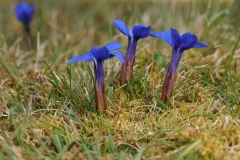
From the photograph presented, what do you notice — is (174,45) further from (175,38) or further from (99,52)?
(99,52)

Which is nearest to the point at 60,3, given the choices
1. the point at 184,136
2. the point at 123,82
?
the point at 123,82

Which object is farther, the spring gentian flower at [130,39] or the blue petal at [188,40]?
the spring gentian flower at [130,39]

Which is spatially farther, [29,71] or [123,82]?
[29,71]

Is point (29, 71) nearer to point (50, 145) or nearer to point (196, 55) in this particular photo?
point (50, 145)

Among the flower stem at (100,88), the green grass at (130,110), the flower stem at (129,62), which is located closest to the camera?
the green grass at (130,110)

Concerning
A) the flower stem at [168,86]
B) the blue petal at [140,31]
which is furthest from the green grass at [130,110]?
the blue petal at [140,31]

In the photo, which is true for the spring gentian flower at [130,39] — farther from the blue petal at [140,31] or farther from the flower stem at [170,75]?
the flower stem at [170,75]
